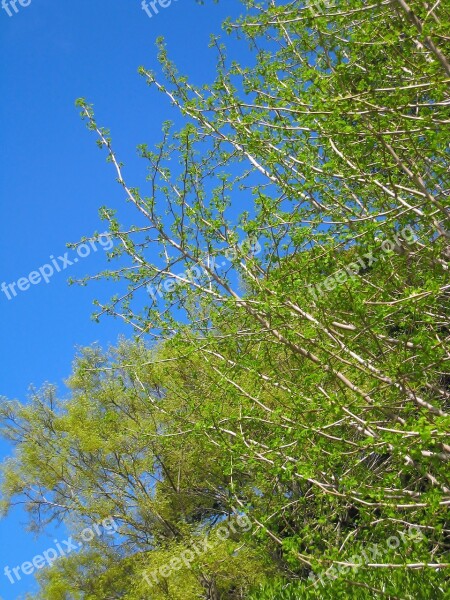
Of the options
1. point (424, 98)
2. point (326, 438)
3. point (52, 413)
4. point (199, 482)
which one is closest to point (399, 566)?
point (326, 438)

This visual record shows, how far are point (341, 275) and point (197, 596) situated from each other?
13179mm

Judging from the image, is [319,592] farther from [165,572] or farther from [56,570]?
[56,570]

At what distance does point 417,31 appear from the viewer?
240 inches

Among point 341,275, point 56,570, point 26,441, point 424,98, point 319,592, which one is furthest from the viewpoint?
point 26,441

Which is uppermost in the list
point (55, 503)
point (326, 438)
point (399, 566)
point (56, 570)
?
point (55, 503)

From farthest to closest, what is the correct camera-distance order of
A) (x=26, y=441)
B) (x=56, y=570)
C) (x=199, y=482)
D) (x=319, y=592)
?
(x=26, y=441), (x=56, y=570), (x=199, y=482), (x=319, y=592)

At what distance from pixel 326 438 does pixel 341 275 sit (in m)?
1.73

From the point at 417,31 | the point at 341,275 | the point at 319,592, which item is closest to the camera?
the point at 417,31

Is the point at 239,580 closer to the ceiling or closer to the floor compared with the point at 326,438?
closer to the floor

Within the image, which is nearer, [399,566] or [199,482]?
[399,566]

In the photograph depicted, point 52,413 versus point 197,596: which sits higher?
point 52,413

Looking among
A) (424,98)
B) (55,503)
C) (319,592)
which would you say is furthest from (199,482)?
(424,98)

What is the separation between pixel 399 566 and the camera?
615 cm

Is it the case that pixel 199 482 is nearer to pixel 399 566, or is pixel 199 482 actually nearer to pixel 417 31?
pixel 399 566
